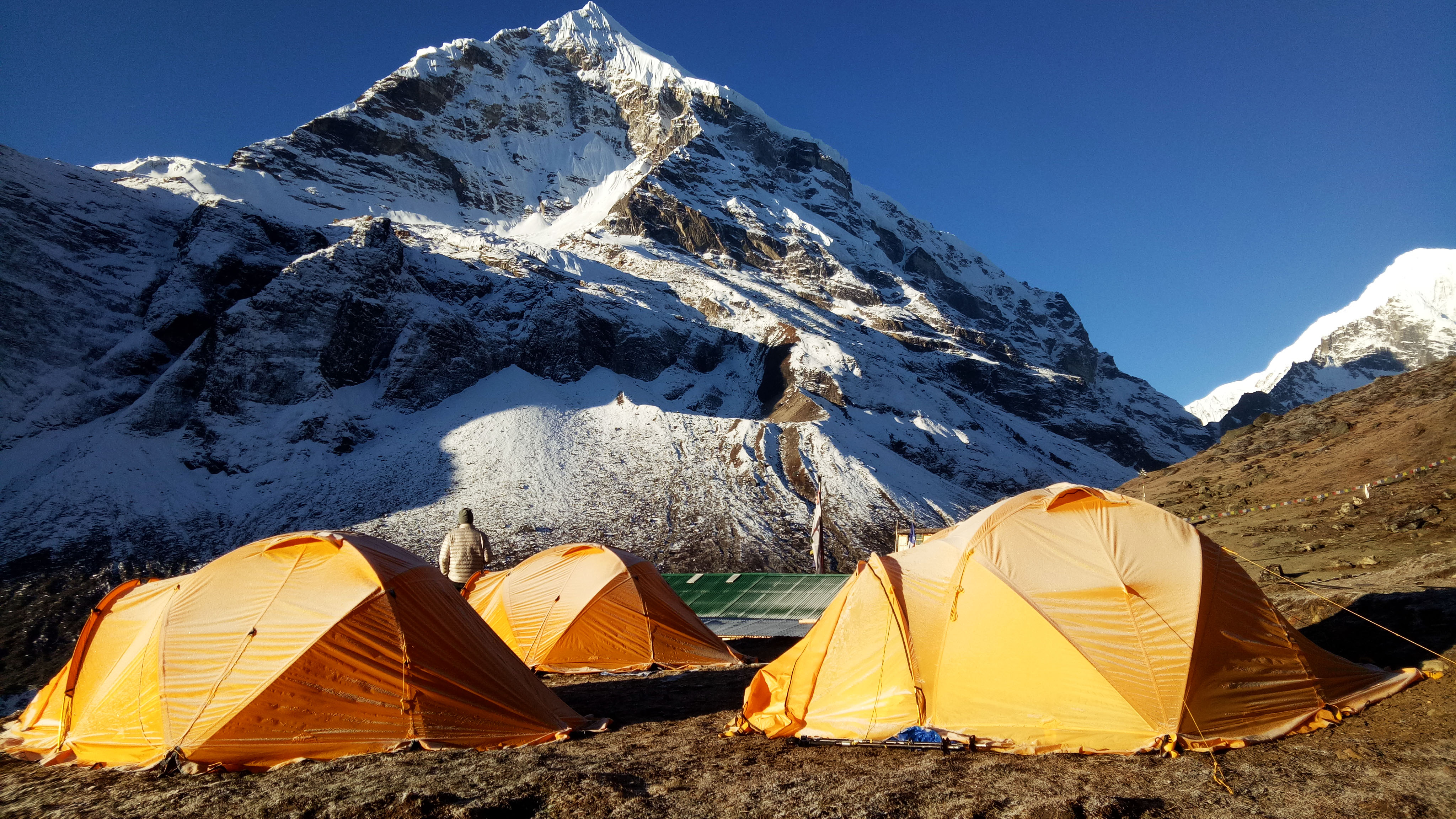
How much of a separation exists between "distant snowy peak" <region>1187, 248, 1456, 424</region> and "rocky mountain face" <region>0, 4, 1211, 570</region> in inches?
3363

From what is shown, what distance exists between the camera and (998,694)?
6094 mm

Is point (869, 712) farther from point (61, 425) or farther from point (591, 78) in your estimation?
point (591, 78)

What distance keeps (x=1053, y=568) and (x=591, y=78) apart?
136 meters

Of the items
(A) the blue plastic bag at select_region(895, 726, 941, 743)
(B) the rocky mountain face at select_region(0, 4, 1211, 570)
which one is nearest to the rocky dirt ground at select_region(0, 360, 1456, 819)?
(A) the blue plastic bag at select_region(895, 726, 941, 743)

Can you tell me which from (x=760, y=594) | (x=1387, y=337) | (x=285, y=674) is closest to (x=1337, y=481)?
(x=760, y=594)

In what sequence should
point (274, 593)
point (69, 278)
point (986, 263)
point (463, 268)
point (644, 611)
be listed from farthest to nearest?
point (986, 263) < point (463, 268) < point (69, 278) < point (644, 611) < point (274, 593)

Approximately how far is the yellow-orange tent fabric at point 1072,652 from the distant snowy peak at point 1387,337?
15493 cm

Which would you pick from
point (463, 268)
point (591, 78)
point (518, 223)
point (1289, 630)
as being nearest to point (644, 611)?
point (1289, 630)

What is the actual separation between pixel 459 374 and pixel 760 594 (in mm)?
38983

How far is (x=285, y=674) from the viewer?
610 cm

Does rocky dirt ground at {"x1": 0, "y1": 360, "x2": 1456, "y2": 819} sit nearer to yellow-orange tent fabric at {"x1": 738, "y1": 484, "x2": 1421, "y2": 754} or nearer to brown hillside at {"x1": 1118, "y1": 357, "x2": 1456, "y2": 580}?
yellow-orange tent fabric at {"x1": 738, "y1": 484, "x2": 1421, "y2": 754}

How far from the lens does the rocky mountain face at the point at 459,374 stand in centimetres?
3400

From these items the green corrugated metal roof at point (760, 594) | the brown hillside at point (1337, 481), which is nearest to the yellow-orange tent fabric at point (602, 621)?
the green corrugated metal roof at point (760, 594)

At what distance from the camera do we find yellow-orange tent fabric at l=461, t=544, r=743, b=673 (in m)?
10.7
